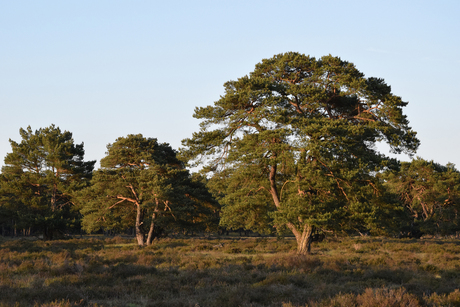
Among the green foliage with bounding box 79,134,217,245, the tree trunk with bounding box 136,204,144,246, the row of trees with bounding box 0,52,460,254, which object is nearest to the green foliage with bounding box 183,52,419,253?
the row of trees with bounding box 0,52,460,254

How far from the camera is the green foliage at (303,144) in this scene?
1959cm

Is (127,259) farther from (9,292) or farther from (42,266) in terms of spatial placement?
(9,292)

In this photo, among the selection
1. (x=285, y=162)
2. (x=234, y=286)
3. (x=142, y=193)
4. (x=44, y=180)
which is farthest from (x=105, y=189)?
(x=234, y=286)

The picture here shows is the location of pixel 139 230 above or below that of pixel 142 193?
below

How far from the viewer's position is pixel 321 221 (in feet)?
62.1

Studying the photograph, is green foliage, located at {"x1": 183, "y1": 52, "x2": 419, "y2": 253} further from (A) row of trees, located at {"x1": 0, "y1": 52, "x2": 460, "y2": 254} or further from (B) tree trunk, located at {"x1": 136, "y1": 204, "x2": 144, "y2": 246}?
(B) tree trunk, located at {"x1": 136, "y1": 204, "x2": 144, "y2": 246}

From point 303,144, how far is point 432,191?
102 feet

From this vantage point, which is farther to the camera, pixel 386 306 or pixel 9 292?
pixel 9 292

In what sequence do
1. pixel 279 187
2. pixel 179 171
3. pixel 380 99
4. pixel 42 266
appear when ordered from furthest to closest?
pixel 179 171
pixel 279 187
pixel 380 99
pixel 42 266

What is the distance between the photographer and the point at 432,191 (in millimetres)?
43469

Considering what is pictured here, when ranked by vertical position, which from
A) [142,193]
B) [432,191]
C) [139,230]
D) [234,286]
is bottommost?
[234,286]

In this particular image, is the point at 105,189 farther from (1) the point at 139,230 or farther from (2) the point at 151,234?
(2) the point at 151,234

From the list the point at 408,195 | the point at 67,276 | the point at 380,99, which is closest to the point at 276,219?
the point at 380,99

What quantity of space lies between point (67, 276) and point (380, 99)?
19588 mm
